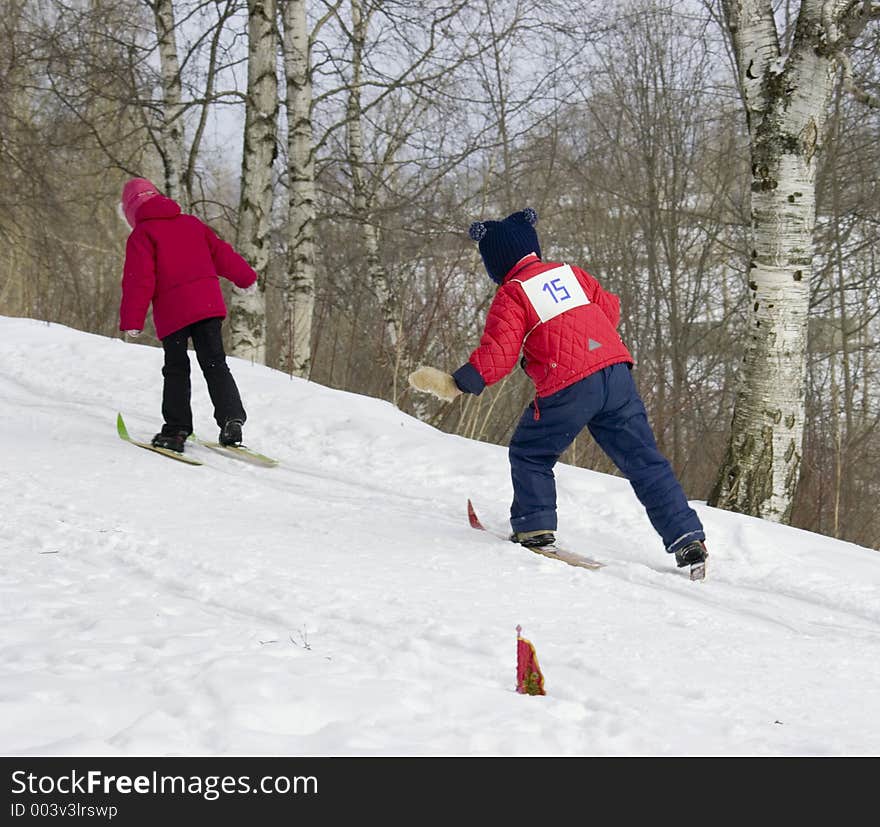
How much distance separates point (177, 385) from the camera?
232 inches

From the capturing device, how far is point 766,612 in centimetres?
385

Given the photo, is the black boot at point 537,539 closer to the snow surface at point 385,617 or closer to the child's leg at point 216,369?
the snow surface at point 385,617

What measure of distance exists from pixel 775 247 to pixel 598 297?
256 cm

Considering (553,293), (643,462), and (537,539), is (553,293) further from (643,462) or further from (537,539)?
(537,539)

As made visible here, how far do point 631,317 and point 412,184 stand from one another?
16.8 ft

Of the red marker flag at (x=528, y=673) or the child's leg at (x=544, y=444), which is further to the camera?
the child's leg at (x=544, y=444)

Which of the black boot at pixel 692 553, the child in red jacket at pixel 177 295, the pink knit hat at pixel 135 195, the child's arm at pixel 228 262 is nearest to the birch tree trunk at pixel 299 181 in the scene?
the child's arm at pixel 228 262

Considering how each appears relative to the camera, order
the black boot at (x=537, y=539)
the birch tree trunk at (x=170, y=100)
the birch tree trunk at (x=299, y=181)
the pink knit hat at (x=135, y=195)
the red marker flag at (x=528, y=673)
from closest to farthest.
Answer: the red marker flag at (x=528, y=673), the black boot at (x=537, y=539), the pink knit hat at (x=135, y=195), the birch tree trunk at (x=299, y=181), the birch tree trunk at (x=170, y=100)

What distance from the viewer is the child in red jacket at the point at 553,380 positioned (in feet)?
13.7

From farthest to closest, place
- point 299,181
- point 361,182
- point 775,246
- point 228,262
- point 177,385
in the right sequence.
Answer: point 361,182, point 299,181, point 775,246, point 228,262, point 177,385

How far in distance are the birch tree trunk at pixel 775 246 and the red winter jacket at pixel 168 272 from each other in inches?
136

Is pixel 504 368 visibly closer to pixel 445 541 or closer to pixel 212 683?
pixel 445 541

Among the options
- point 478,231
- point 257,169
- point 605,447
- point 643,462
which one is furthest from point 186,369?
point 257,169

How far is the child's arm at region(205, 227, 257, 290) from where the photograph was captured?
236 inches
